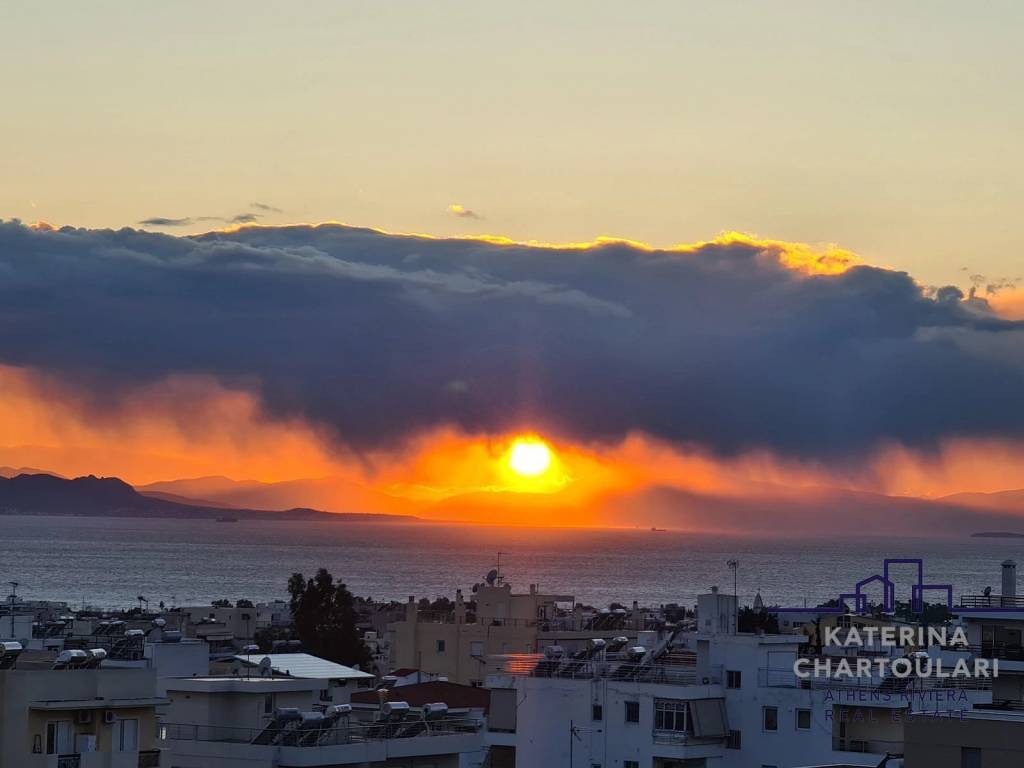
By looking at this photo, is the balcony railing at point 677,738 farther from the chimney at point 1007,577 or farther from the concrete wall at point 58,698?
the chimney at point 1007,577

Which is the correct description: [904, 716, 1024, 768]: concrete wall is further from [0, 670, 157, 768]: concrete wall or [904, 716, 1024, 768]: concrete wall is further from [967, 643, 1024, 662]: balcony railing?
[967, 643, 1024, 662]: balcony railing

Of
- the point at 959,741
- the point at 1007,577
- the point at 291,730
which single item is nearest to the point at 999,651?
the point at 1007,577

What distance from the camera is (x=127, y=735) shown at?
119 ft

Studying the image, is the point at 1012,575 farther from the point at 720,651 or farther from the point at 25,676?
the point at 25,676

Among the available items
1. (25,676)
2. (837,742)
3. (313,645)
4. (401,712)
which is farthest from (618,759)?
(313,645)

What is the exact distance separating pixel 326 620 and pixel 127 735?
234 feet

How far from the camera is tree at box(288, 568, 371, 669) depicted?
104 m

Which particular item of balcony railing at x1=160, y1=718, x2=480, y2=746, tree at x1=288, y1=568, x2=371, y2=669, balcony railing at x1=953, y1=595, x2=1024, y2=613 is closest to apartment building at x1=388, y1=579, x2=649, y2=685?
tree at x1=288, y1=568, x2=371, y2=669

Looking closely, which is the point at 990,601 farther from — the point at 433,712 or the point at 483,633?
the point at 433,712

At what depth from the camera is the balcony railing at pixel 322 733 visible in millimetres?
40031

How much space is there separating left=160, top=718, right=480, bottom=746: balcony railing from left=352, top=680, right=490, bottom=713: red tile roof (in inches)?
485

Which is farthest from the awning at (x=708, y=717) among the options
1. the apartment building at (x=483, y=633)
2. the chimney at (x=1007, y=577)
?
the apartment building at (x=483, y=633)

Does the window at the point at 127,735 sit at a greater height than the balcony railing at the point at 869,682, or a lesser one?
lesser

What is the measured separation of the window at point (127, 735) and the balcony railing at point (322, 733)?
4.25m
